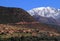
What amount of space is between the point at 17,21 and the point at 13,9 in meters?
9.28

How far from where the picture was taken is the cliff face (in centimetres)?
10079

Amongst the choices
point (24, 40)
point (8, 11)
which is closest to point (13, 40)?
point (24, 40)

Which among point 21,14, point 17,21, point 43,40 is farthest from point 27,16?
point 43,40

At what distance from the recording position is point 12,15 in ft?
346

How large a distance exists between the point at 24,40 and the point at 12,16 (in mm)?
58280

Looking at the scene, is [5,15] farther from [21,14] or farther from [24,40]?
[24,40]

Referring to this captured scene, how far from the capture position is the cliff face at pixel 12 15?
100794mm

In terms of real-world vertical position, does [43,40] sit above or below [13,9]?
below

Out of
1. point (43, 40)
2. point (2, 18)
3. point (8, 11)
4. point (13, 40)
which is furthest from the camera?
point (8, 11)

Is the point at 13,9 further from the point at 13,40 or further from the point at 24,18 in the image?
the point at 13,40

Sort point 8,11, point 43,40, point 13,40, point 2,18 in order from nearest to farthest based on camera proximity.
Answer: point 13,40
point 43,40
point 2,18
point 8,11

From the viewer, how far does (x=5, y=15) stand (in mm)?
103375

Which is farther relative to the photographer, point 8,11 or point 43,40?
point 8,11

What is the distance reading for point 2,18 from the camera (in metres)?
99.8
